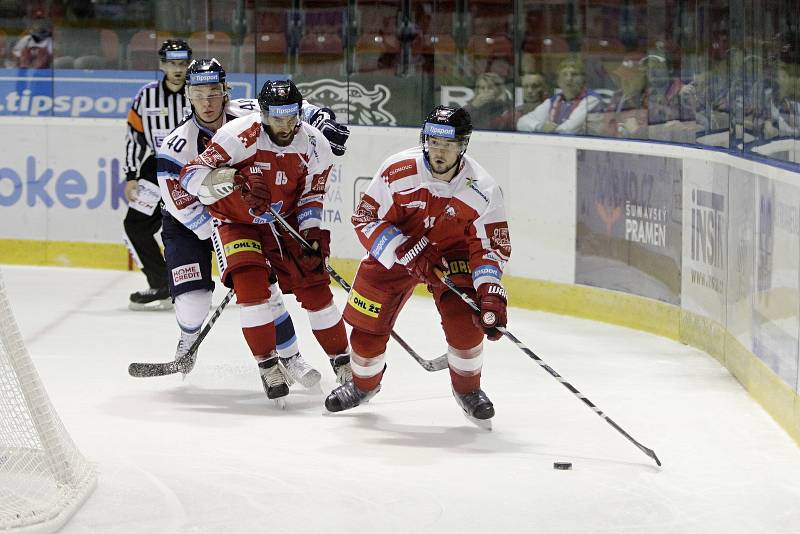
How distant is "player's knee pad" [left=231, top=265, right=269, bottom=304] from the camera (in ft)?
16.1

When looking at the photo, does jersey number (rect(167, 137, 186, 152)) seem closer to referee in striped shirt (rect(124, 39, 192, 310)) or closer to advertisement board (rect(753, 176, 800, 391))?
referee in striped shirt (rect(124, 39, 192, 310))

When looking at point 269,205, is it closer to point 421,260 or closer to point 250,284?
point 250,284

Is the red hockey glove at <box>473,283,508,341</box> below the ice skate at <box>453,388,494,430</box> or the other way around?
the other way around

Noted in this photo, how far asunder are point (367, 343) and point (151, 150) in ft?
8.52

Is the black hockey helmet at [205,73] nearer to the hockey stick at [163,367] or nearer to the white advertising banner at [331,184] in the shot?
the hockey stick at [163,367]

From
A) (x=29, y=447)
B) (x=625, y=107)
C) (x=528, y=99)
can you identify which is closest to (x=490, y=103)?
(x=528, y=99)

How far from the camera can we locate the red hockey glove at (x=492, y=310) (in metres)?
4.39

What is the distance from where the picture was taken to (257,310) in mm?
4898

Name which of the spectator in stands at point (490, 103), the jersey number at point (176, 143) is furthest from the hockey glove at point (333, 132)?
the spectator in stands at point (490, 103)

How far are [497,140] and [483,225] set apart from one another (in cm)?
279

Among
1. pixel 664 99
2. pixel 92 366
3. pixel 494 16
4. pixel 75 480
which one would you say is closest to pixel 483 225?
pixel 75 480

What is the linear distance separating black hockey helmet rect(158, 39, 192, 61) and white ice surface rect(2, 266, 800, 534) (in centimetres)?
119

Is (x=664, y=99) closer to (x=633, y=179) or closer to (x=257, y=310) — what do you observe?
(x=633, y=179)

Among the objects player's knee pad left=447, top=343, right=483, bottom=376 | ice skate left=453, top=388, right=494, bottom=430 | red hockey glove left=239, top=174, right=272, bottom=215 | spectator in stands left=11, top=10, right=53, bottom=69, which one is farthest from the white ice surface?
spectator in stands left=11, top=10, right=53, bottom=69
